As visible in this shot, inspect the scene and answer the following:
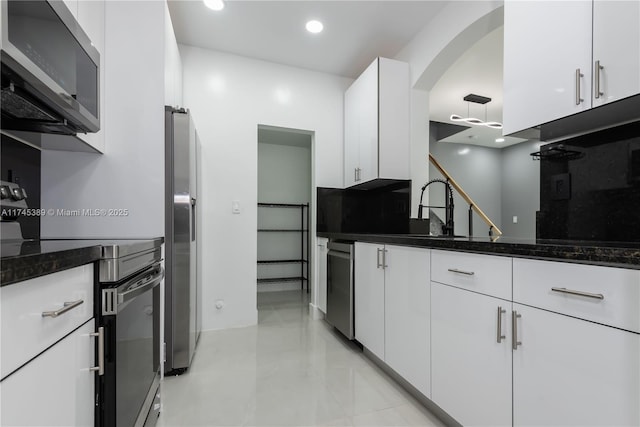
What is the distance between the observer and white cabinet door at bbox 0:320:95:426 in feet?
1.87

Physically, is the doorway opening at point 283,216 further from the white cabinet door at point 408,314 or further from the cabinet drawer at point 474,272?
the cabinet drawer at point 474,272

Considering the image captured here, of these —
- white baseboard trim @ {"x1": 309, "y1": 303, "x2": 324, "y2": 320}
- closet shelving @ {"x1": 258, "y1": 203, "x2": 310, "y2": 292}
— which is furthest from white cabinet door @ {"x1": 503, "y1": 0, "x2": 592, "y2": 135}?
closet shelving @ {"x1": 258, "y1": 203, "x2": 310, "y2": 292}

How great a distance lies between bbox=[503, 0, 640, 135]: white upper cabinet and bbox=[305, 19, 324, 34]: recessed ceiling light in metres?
1.51

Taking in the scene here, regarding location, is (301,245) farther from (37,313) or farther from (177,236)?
(37,313)

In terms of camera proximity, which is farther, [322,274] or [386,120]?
[322,274]

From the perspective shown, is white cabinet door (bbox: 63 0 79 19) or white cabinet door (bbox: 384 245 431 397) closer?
white cabinet door (bbox: 63 0 79 19)

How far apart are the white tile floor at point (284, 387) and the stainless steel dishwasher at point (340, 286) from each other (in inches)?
6.9

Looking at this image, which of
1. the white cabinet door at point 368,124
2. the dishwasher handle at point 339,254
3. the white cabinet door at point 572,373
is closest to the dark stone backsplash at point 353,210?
the white cabinet door at point 368,124

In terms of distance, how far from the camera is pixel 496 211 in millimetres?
6699

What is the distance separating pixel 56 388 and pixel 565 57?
6.93ft

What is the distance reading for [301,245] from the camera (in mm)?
4930

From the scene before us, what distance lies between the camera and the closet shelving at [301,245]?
4.68 m

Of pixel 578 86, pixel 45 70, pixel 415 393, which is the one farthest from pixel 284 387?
pixel 578 86

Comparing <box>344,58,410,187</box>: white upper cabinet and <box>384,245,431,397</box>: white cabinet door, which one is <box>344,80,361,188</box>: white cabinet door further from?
<box>384,245,431,397</box>: white cabinet door
